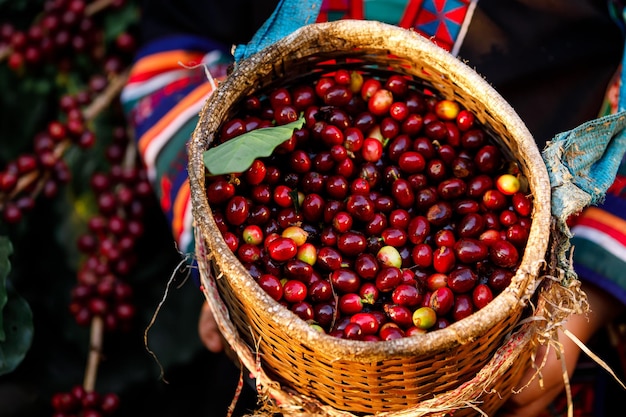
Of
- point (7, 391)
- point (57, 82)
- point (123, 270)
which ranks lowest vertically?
point (7, 391)

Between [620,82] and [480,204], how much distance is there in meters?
0.45

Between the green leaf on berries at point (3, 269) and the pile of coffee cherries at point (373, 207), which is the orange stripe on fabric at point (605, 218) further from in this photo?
the green leaf on berries at point (3, 269)

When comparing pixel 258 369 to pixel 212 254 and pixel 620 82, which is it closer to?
pixel 212 254

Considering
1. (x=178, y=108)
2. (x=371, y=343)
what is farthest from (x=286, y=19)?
(x=371, y=343)

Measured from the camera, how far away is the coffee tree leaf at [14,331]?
1467 mm

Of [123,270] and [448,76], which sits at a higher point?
[448,76]

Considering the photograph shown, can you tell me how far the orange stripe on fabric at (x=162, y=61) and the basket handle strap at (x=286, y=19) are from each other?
0.54 metres

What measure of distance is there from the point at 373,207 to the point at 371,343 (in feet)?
1.16

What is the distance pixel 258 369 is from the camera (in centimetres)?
105

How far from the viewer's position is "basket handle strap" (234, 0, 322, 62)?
1181 mm

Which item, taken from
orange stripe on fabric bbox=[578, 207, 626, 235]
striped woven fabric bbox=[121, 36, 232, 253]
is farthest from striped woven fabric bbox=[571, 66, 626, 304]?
striped woven fabric bbox=[121, 36, 232, 253]

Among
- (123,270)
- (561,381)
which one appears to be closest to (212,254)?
(561,381)

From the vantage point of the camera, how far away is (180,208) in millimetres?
1521

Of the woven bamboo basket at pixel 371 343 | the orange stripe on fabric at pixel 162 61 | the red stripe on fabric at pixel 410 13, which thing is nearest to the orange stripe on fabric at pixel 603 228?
the woven bamboo basket at pixel 371 343
